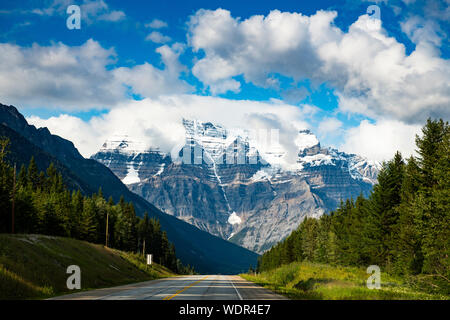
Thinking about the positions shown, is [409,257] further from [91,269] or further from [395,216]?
[91,269]

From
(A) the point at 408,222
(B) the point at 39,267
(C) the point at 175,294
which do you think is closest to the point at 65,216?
(B) the point at 39,267

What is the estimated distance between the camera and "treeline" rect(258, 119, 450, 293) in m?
32.8

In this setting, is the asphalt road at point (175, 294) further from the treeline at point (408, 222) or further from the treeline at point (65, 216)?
the treeline at point (65, 216)

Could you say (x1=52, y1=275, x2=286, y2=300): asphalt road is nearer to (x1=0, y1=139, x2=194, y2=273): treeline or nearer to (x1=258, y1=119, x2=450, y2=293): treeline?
(x1=258, y1=119, x2=450, y2=293): treeline

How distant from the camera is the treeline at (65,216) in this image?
Result: 6656cm

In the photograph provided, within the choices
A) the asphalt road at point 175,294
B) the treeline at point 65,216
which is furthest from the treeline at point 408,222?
the treeline at point 65,216

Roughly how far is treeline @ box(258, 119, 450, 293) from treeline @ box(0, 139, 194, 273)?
154ft

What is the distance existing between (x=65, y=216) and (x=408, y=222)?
212ft

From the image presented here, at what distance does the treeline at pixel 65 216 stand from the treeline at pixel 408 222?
4705 centimetres

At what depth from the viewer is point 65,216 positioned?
262 ft
